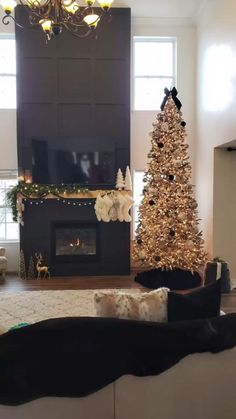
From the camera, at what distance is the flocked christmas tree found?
572 cm

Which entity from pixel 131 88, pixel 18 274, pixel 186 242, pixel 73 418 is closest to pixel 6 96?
pixel 131 88

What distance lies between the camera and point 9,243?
698cm

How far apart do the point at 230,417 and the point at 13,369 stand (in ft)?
4.29

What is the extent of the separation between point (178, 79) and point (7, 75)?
3295mm

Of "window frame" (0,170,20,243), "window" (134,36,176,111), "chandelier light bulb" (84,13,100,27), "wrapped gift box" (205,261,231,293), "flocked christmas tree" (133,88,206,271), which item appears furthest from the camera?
"window" (134,36,176,111)

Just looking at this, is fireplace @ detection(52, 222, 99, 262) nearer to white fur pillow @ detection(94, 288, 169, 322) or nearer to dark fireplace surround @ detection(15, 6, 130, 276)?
dark fireplace surround @ detection(15, 6, 130, 276)

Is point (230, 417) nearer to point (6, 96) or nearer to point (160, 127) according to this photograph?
point (160, 127)

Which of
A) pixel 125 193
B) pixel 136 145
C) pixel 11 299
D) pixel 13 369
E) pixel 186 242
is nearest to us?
pixel 13 369

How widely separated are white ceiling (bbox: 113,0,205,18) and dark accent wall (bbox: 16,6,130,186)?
240 mm

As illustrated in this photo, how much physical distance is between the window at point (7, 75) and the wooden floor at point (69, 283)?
10.8ft

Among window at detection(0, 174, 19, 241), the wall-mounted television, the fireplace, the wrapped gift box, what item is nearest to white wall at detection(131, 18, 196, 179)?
the wall-mounted television

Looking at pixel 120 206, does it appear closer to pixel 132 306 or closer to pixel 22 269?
pixel 22 269

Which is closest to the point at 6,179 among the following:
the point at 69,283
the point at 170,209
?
the point at 69,283

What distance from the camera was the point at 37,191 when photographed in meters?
6.43
